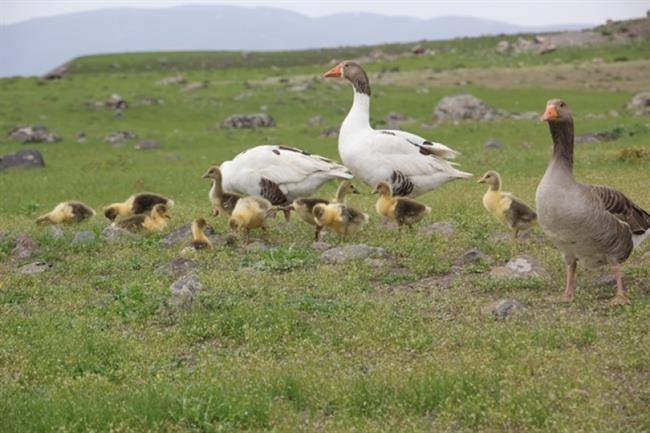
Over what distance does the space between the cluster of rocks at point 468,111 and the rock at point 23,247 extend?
3060cm

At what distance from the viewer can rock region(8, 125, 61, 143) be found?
4203 cm

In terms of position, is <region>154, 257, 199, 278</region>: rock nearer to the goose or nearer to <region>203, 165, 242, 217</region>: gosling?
<region>203, 165, 242, 217</region>: gosling

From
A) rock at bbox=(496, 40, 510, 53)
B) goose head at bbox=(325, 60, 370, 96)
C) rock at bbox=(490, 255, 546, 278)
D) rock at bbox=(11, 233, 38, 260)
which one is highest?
goose head at bbox=(325, 60, 370, 96)

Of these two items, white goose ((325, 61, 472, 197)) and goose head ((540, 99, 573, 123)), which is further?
white goose ((325, 61, 472, 197))

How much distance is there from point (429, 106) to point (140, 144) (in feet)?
55.2

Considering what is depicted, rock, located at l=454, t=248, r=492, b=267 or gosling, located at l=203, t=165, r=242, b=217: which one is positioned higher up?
gosling, located at l=203, t=165, r=242, b=217

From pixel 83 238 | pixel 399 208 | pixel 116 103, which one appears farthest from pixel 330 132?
pixel 399 208

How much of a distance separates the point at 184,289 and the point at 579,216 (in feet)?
17.3

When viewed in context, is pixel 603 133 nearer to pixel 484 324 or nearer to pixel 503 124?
pixel 503 124

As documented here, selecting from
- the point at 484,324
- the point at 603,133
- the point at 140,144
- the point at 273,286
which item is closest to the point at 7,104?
the point at 140,144

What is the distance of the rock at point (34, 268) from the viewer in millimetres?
14638

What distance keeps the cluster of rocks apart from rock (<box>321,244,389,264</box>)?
1212 inches

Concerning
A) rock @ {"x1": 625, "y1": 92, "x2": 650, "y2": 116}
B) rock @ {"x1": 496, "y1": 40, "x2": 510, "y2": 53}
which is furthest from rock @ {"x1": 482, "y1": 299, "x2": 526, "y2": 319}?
rock @ {"x1": 496, "y1": 40, "x2": 510, "y2": 53}

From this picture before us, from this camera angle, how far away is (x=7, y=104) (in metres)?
51.5
